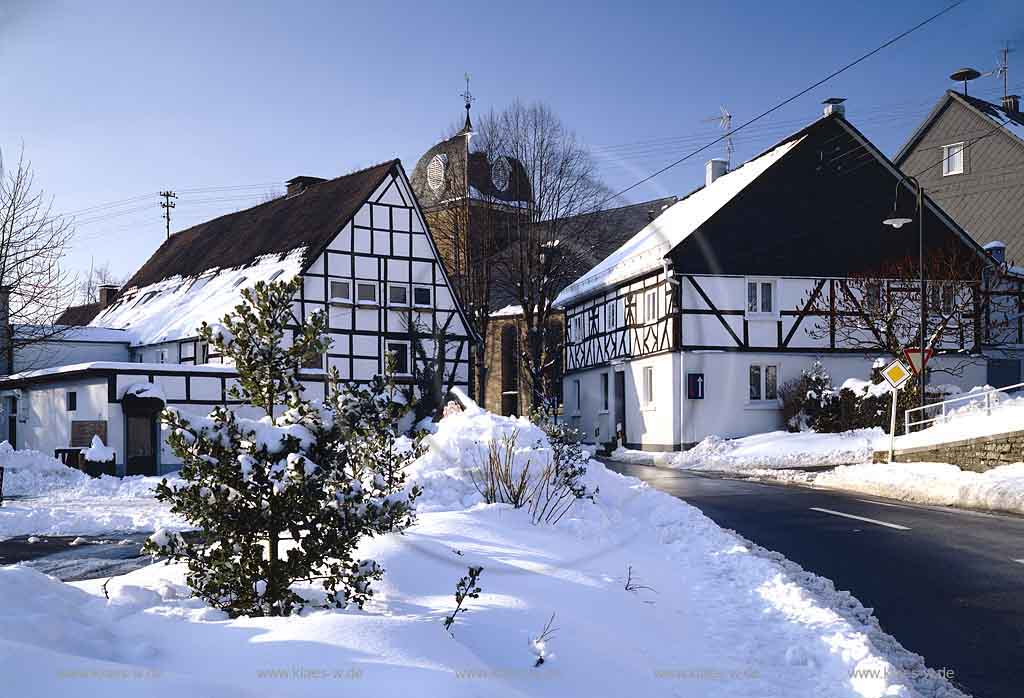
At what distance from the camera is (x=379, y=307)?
33469 millimetres

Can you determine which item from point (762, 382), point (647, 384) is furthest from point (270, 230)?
point (762, 382)

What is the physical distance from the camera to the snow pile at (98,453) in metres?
23.6

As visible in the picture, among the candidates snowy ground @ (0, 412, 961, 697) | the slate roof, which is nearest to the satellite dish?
snowy ground @ (0, 412, 961, 697)

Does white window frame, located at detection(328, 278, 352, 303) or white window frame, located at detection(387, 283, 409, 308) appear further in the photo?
white window frame, located at detection(387, 283, 409, 308)

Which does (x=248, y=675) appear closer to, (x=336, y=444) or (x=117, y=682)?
(x=117, y=682)

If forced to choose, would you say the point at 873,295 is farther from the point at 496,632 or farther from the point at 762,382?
the point at 496,632

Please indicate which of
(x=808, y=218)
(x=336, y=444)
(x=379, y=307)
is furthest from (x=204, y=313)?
(x=336, y=444)

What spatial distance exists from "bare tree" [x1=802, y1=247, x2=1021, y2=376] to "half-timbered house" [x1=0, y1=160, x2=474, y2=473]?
13054mm

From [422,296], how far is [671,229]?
9364 mm

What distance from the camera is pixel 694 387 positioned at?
29.7 meters

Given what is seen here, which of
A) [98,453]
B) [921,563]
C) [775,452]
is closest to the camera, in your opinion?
[921,563]

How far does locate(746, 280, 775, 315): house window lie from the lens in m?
30.6

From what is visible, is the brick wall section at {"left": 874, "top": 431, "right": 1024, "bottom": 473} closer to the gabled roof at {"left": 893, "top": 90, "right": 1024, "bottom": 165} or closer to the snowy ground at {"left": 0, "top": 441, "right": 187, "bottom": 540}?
the snowy ground at {"left": 0, "top": 441, "right": 187, "bottom": 540}

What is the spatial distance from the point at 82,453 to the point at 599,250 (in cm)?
2795
